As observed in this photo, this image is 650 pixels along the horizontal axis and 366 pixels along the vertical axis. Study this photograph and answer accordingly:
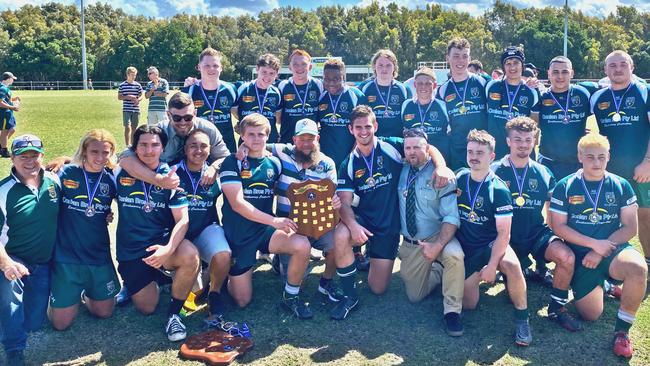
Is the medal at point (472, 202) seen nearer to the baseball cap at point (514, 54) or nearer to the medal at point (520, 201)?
the medal at point (520, 201)

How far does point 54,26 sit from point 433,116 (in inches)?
3605

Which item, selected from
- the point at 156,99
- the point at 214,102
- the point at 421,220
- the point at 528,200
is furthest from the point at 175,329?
the point at 156,99

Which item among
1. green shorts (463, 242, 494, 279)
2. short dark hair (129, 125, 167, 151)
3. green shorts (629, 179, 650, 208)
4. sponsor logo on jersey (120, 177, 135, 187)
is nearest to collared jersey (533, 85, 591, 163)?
green shorts (629, 179, 650, 208)

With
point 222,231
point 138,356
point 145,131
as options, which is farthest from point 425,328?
point 145,131

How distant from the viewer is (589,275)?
16.5 ft

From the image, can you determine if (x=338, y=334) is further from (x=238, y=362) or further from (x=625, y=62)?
(x=625, y=62)

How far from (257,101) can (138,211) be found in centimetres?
283

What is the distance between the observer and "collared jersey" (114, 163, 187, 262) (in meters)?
5.20

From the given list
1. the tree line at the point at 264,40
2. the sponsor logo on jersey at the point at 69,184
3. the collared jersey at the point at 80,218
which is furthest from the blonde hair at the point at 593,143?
the tree line at the point at 264,40

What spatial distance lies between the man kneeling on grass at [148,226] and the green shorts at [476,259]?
2.65 meters

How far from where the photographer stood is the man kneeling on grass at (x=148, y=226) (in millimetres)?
5070

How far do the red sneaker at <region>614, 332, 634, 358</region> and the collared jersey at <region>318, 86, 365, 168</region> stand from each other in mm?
4014

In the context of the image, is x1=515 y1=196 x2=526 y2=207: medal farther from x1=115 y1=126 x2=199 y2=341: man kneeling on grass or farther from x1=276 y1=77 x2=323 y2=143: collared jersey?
x1=115 y1=126 x2=199 y2=341: man kneeling on grass

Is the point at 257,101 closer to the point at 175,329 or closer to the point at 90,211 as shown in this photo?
the point at 90,211
